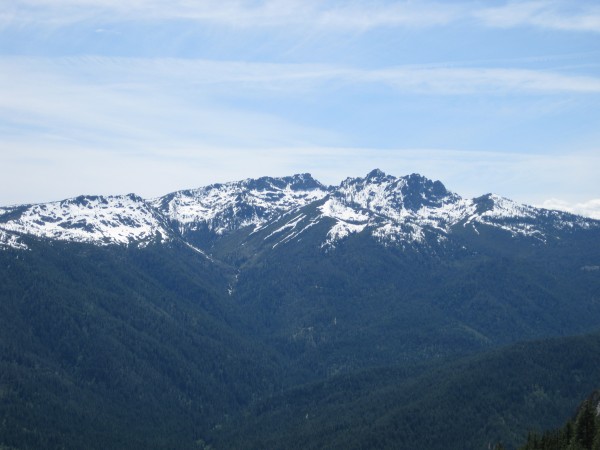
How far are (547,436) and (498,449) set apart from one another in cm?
1146

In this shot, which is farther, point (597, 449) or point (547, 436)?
point (547, 436)

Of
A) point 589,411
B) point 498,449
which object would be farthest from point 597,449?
point 498,449

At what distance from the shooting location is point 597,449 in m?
142

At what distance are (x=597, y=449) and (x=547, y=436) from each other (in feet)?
73.3

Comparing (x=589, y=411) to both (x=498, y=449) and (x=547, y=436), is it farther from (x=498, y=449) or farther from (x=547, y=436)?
(x=498, y=449)

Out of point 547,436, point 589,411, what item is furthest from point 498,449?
point 589,411

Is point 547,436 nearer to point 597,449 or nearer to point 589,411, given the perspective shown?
point 589,411

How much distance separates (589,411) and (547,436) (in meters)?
11.8

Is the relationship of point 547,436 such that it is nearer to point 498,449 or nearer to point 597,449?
point 498,449

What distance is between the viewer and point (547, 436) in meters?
164

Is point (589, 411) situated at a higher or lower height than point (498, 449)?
higher

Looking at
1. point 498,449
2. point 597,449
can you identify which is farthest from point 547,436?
point 597,449

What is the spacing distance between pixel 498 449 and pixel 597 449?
95.4ft

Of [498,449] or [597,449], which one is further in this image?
[498,449]
